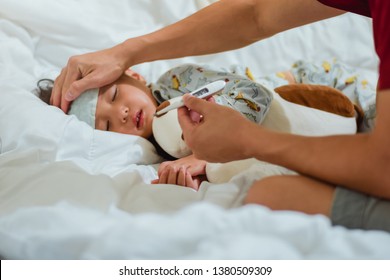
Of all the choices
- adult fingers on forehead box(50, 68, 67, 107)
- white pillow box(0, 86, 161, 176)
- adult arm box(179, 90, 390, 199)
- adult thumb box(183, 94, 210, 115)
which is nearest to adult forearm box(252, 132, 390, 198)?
adult arm box(179, 90, 390, 199)

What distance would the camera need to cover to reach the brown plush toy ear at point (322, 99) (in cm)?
133

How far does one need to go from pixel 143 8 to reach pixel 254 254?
127 centimetres

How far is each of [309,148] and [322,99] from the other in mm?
610

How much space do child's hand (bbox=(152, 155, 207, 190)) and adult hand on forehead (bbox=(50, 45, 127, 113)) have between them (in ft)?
0.93

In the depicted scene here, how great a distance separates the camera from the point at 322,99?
1.35m

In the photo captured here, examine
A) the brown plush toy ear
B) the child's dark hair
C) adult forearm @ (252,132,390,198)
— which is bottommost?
the brown plush toy ear

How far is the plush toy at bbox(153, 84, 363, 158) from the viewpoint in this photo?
124 cm

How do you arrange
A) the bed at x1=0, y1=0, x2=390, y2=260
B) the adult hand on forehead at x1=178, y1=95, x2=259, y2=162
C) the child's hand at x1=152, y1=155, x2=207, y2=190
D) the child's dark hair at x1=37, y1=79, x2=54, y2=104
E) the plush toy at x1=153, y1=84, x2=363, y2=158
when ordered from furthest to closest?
the child's dark hair at x1=37, y1=79, x2=54, y2=104 → the plush toy at x1=153, y1=84, x2=363, y2=158 → the child's hand at x1=152, y1=155, x2=207, y2=190 → the adult hand on forehead at x1=178, y1=95, x2=259, y2=162 → the bed at x1=0, y1=0, x2=390, y2=260

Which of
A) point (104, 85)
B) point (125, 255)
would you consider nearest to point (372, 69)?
point (104, 85)

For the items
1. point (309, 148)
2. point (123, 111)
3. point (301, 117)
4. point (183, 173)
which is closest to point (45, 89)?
point (123, 111)

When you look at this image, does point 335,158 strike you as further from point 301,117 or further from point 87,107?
point 87,107

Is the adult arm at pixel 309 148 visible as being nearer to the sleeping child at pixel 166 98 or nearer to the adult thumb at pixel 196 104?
the adult thumb at pixel 196 104

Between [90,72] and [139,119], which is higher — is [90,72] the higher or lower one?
the higher one

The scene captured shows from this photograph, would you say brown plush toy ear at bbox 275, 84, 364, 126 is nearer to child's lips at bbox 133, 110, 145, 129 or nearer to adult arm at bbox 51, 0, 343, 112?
adult arm at bbox 51, 0, 343, 112
